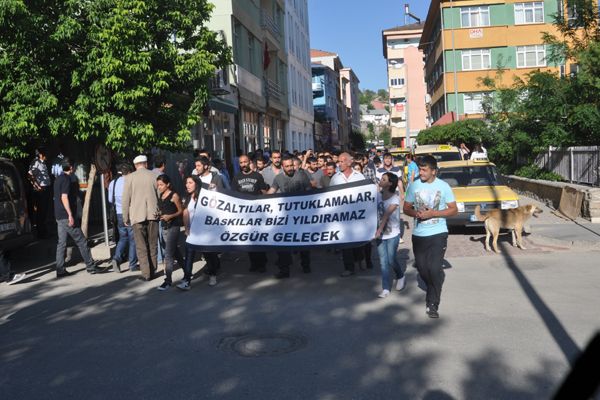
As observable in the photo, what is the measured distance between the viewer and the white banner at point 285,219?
9.36 metres

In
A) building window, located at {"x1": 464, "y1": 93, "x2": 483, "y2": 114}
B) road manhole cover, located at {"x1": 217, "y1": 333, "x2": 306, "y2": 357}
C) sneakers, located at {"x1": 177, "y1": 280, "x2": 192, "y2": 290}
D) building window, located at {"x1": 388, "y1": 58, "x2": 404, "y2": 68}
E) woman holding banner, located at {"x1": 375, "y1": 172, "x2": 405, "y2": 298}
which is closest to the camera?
road manhole cover, located at {"x1": 217, "y1": 333, "x2": 306, "y2": 357}

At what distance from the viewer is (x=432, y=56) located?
2323 inches

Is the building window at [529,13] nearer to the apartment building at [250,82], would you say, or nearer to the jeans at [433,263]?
the apartment building at [250,82]

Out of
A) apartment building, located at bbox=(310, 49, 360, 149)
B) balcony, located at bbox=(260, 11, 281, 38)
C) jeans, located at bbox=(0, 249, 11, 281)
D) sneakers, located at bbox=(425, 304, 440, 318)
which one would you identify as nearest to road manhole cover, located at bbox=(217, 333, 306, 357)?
sneakers, located at bbox=(425, 304, 440, 318)

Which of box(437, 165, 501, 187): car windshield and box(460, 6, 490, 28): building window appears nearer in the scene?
box(437, 165, 501, 187): car windshield

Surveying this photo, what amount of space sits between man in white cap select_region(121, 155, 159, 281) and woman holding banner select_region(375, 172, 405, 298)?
3.81 metres

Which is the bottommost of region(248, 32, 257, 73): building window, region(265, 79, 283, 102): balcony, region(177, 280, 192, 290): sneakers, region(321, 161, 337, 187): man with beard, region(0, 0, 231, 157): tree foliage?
region(177, 280, 192, 290): sneakers

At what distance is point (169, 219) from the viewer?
9422 mm

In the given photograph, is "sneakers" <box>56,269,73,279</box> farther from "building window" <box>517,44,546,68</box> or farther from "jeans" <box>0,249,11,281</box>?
"building window" <box>517,44,546,68</box>

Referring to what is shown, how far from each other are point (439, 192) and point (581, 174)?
12.6 metres

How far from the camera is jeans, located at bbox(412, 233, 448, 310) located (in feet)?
23.4

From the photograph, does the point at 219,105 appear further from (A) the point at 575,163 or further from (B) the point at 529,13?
(B) the point at 529,13

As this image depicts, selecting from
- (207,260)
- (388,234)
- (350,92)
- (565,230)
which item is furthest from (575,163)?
(350,92)

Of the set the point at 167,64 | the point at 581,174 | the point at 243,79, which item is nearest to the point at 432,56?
the point at 243,79
